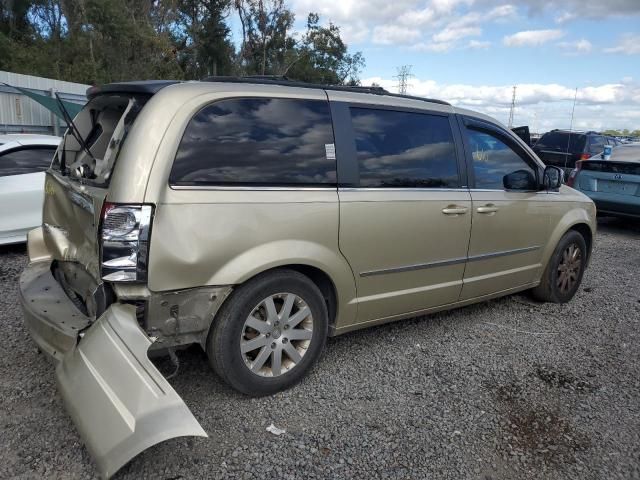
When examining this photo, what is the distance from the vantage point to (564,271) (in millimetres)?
5184

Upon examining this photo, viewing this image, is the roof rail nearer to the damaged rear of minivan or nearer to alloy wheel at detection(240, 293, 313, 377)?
the damaged rear of minivan

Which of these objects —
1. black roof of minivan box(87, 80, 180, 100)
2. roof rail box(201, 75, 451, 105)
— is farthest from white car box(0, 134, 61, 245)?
roof rail box(201, 75, 451, 105)

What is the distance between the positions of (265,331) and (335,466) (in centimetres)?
85

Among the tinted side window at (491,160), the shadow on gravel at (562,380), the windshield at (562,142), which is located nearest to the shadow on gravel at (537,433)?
the shadow on gravel at (562,380)

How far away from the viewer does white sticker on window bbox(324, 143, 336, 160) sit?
10.8 ft

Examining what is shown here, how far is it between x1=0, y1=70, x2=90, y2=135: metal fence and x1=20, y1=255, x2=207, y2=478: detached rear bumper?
11.6 m

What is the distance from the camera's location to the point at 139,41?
2562 cm

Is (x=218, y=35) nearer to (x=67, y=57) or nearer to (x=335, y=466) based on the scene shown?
(x=67, y=57)

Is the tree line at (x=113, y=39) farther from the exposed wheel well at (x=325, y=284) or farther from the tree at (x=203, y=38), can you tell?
the exposed wheel well at (x=325, y=284)

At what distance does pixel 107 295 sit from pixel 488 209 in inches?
113

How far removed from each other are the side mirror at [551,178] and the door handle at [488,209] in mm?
758

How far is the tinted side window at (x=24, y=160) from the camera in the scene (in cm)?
621

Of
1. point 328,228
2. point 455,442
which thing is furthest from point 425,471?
point 328,228

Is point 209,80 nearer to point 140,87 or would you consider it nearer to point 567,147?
point 140,87
